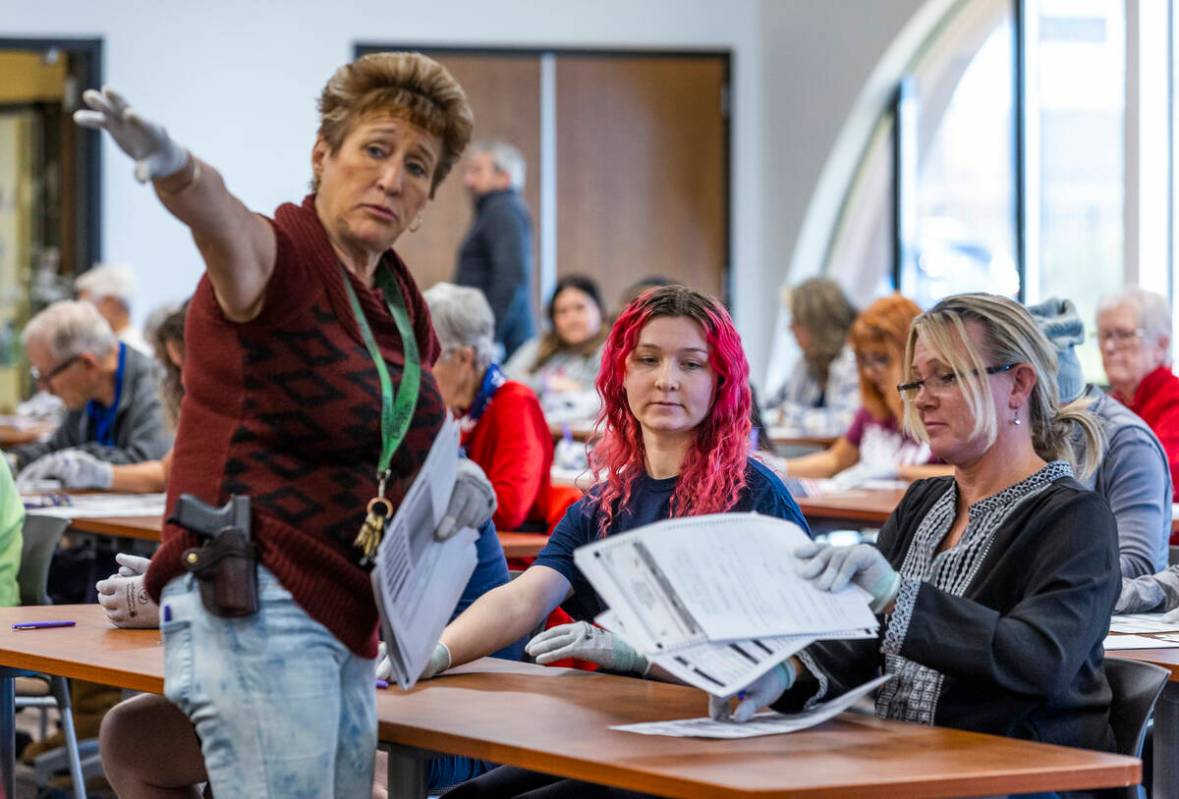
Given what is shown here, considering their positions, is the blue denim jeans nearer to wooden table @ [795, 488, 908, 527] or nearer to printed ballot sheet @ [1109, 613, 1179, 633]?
printed ballot sheet @ [1109, 613, 1179, 633]

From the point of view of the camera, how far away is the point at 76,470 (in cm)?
512

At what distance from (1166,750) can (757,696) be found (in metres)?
0.82

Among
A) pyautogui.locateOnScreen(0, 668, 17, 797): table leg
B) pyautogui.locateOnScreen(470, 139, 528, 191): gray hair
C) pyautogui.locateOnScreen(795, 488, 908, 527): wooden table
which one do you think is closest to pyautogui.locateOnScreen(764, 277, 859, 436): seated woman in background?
pyautogui.locateOnScreen(470, 139, 528, 191): gray hair

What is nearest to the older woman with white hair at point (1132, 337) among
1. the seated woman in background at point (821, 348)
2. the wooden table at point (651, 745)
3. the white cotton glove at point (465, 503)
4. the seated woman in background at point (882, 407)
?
the seated woman in background at point (882, 407)

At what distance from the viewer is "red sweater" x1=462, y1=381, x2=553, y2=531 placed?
13.5 feet

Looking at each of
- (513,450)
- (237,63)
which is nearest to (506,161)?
(237,63)

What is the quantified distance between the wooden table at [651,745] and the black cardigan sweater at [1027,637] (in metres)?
0.11

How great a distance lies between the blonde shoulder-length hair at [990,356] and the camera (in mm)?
2500

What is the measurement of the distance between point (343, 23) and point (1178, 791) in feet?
26.7

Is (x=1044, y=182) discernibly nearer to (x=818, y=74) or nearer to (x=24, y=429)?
(x=818, y=74)

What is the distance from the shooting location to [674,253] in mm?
10227

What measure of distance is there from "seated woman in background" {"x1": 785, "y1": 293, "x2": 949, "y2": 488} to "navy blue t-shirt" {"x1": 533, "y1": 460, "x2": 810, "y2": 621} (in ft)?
8.81

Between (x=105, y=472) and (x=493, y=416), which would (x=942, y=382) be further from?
(x=105, y=472)

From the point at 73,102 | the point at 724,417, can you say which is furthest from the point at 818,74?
the point at 724,417
